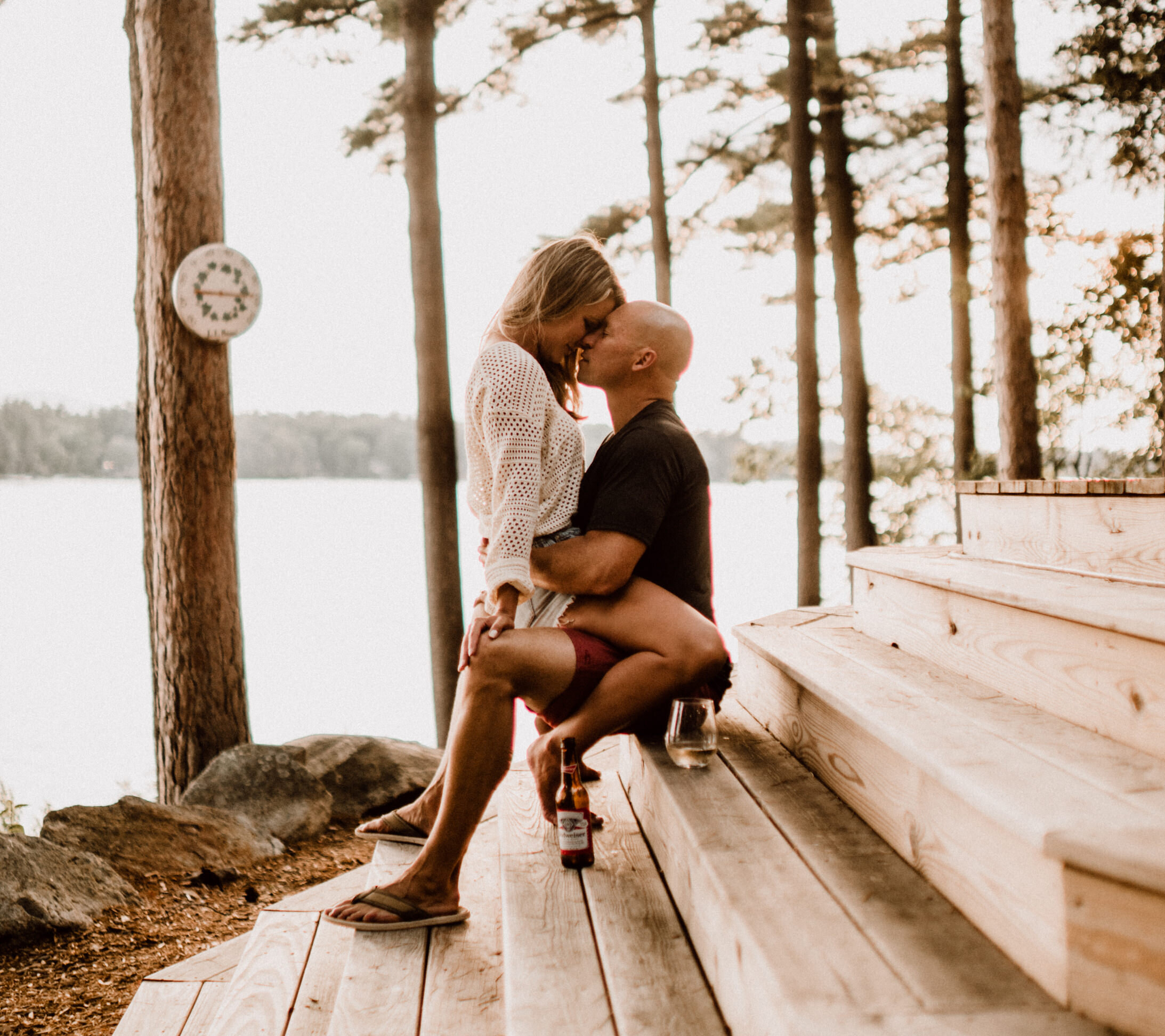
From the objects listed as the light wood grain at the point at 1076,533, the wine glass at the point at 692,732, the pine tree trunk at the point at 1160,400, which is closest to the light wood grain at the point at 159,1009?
the wine glass at the point at 692,732

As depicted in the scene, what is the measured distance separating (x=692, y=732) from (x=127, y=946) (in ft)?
6.79

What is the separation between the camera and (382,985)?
1.91m

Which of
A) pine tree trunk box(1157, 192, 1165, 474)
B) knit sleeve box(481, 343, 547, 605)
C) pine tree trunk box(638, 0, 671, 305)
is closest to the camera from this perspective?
knit sleeve box(481, 343, 547, 605)

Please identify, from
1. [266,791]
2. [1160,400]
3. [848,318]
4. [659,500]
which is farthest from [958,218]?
[659,500]

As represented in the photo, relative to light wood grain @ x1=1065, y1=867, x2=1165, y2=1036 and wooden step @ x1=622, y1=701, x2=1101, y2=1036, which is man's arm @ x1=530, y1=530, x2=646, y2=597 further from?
light wood grain @ x1=1065, y1=867, x2=1165, y2=1036

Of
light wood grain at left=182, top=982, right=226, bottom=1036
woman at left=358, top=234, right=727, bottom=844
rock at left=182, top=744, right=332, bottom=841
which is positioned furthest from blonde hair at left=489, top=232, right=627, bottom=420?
rock at left=182, top=744, right=332, bottom=841

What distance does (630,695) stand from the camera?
220cm

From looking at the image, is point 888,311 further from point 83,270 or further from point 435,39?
point 83,270

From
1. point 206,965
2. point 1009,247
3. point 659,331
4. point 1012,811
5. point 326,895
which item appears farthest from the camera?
point 1009,247

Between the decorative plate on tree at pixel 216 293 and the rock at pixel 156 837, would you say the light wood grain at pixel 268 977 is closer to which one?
the rock at pixel 156 837

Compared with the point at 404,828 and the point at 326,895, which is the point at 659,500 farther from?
the point at 326,895

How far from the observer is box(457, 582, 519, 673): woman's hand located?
6.66 ft

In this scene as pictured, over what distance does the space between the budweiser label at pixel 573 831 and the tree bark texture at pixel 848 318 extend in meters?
9.39

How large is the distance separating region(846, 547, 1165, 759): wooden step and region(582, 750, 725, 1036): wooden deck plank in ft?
2.65
